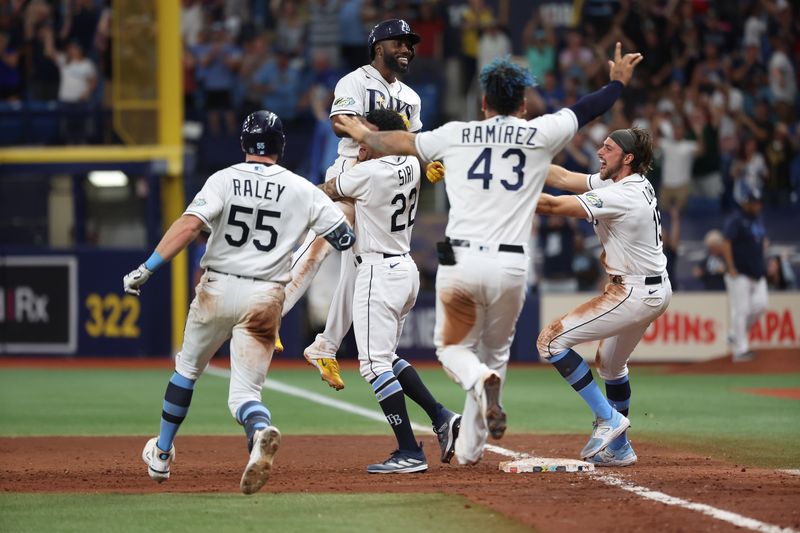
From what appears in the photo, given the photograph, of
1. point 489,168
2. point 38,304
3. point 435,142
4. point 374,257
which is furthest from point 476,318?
point 38,304

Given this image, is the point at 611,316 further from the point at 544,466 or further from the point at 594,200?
the point at 544,466

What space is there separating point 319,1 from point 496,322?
1704 cm

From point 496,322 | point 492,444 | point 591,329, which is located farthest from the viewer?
point 492,444

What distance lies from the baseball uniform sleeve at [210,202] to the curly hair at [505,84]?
168cm

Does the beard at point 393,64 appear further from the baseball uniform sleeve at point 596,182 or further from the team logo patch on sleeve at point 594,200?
the team logo patch on sleeve at point 594,200

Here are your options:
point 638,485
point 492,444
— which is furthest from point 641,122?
point 638,485

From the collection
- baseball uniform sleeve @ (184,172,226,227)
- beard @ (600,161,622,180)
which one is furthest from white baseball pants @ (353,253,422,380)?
beard @ (600,161,622,180)

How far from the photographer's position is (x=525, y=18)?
2459cm

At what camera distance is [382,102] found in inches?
363

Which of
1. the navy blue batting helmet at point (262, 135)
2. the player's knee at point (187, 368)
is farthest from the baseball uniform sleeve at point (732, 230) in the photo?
the player's knee at point (187, 368)

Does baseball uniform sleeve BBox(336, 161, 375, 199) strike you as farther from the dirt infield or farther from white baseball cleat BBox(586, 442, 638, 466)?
white baseball cleat BBox(586, 442, 638, 466)

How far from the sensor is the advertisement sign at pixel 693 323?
19.7 meters

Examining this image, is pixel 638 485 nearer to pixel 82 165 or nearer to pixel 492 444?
pixel 492 444

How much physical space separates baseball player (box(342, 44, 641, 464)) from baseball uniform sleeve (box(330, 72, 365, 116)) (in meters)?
1.32
